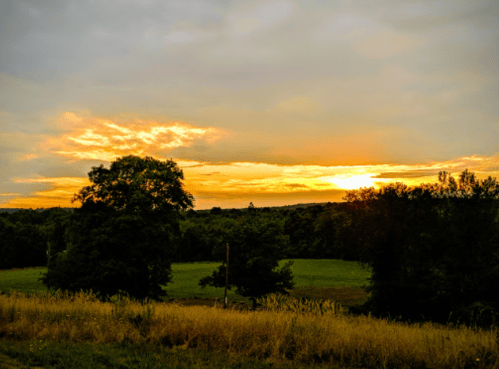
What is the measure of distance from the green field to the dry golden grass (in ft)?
129

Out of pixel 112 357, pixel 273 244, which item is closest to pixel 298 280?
pixel 273 244

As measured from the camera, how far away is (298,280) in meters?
66.4

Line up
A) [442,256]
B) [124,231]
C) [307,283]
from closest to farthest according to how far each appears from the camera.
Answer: [442,256], [124,231], [307,283]

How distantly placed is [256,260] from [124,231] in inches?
415

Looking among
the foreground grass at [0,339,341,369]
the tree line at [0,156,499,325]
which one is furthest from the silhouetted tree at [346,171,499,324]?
the foreground grass at [0,339,341,369]

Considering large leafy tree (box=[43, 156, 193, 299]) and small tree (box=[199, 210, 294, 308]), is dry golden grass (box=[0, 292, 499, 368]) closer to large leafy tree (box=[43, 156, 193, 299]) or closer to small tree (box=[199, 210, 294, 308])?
large leafy tree (box=[43, 156, 193, 299])

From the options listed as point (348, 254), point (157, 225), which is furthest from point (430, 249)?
point (348, 254)

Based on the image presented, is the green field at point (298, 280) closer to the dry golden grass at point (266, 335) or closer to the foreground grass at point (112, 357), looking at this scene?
the dry golden grass at point (266, 335)

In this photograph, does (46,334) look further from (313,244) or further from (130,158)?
(313,244)

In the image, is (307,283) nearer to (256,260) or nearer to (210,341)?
(256,260)

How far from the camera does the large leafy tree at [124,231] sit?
2789cm

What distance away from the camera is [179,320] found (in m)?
9.76

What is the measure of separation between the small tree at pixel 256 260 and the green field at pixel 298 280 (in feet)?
52.8

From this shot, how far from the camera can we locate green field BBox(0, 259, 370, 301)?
53.8m
